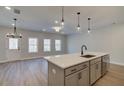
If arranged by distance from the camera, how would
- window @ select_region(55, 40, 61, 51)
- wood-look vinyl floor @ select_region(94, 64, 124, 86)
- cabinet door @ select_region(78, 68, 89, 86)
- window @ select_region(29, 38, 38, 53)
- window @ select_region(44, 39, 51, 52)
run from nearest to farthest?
cabinet door @ select_region(78, 68, 89, 86) < wood-look vinyl floor @ select_region(94, 64, 124, 86) < window @ select_region(29, 38, 38, 53) < window @ select_region(44, 39, 51, 52) < window @ select_region(55, 40, 61, 51)

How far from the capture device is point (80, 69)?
2.06 m

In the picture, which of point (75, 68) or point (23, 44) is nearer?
point (75, 68)

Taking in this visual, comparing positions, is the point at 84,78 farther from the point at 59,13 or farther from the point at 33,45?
the point at 33,45

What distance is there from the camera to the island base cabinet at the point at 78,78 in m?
1.76

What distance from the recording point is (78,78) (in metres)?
1.98

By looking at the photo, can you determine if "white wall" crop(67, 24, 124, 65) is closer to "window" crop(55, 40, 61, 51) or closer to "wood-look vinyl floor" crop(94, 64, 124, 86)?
"wood-look vinyl floor" crop(94, 64, 124, 86)

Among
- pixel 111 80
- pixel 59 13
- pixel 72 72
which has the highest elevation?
pixel 59 13

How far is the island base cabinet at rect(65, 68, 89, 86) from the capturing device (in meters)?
1.76

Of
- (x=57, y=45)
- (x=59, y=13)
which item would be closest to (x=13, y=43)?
(x=57, y=45)

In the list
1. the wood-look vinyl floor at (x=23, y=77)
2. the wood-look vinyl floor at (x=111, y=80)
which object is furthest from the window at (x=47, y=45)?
the wood-look vinyl floor at (x=111, y=80)

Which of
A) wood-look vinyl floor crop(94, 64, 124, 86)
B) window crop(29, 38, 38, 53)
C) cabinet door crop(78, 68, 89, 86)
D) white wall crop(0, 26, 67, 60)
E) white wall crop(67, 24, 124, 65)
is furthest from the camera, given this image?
window crop(29, 38, 38, 53)

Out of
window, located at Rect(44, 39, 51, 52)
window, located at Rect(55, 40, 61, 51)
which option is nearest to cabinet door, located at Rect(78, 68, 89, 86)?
window, located at Rect(44, 39, 51, 52)
